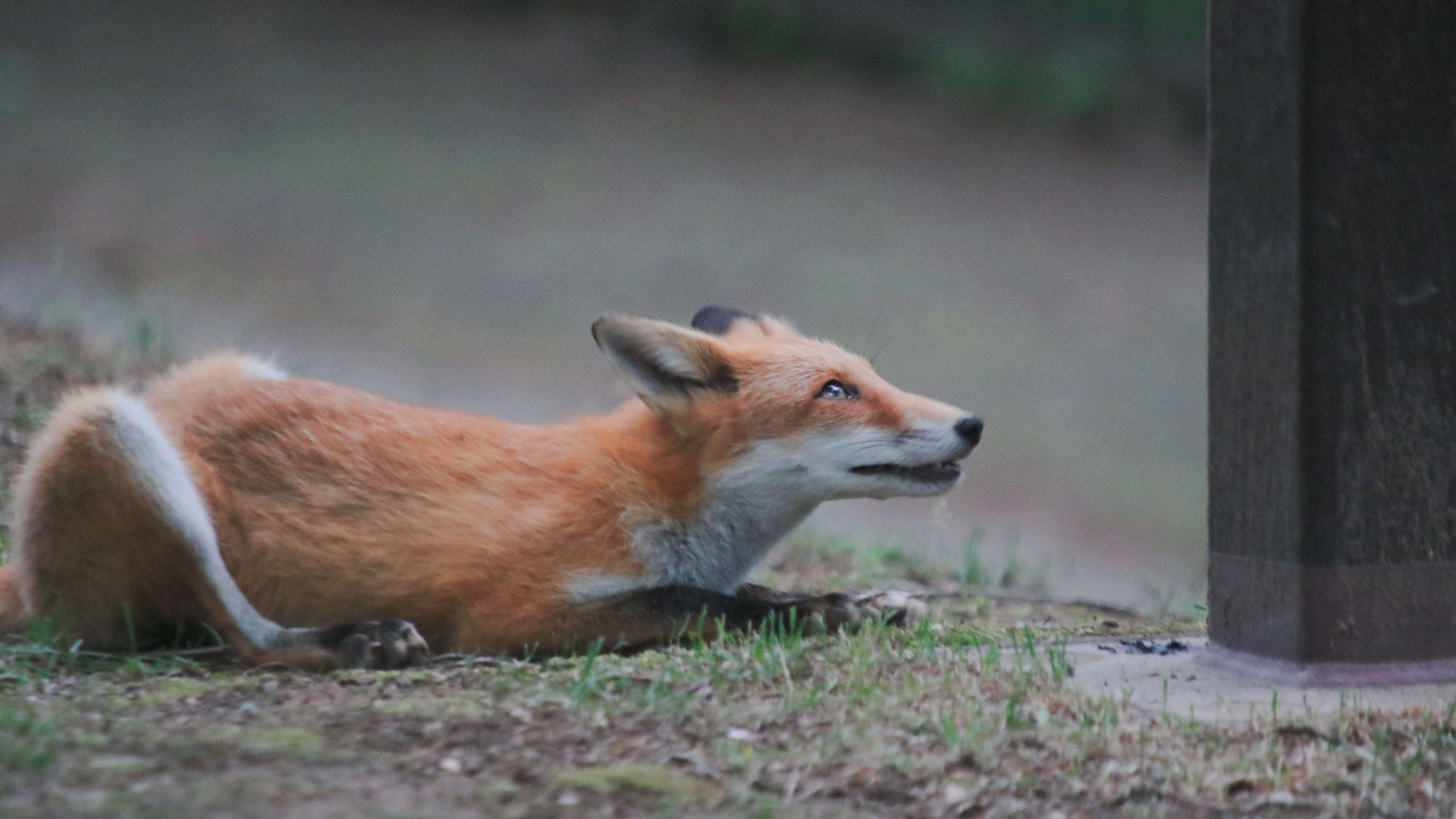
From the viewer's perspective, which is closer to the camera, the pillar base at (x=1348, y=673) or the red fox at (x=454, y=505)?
the pillar base at (x=1348, y=673)

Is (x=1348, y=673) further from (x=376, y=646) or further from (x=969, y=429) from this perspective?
(x=376, y=646)

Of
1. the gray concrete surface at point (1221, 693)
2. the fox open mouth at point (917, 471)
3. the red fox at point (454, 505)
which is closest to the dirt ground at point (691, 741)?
the gray concrete surface at point (1221, 693)

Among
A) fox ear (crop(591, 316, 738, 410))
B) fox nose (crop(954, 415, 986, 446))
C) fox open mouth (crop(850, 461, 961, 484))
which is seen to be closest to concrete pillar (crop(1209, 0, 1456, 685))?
fox nose (crop(954, 415, 986, 446))

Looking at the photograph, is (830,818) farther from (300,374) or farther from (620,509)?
(300,374)

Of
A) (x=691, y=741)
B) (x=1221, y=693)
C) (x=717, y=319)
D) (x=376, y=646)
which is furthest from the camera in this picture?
(x=717, y=319)

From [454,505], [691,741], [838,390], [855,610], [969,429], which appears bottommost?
[691,741]

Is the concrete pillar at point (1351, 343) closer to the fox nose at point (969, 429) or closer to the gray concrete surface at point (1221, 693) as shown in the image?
the gray concrete surface at point (1221, 693)

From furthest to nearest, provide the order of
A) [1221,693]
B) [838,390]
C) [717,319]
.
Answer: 1. [717,319]
2. [838,390]
3. [1221,693]

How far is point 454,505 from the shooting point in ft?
12.9

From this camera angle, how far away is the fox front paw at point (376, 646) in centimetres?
364

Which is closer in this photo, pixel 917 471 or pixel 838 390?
pixel 917 471

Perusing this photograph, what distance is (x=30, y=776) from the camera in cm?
253

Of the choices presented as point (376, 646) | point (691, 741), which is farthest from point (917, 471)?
point (376, 646)

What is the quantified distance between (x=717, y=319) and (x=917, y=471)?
119 cm
